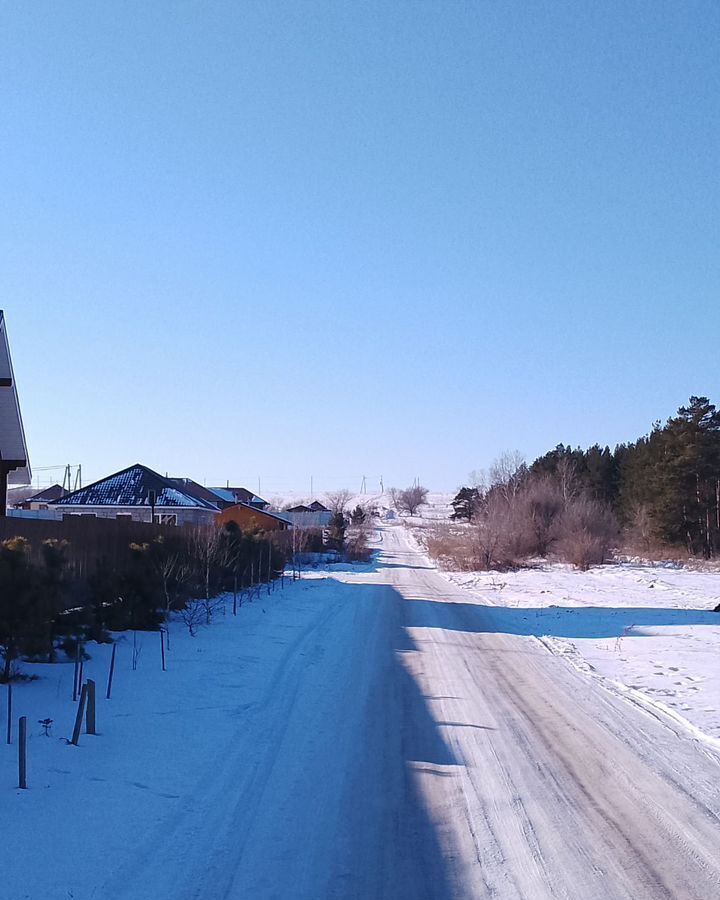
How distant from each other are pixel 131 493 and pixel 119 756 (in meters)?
38.3

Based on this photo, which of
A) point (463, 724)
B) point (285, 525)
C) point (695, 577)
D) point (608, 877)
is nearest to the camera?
point (608, 877)

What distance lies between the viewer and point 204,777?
7758 millimetres

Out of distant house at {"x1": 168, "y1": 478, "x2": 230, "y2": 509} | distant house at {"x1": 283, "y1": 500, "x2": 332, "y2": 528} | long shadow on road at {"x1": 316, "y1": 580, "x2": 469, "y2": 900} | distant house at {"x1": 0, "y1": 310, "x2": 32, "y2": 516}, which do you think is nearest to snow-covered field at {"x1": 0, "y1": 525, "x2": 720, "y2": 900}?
long shadow on road at {"x1": 316, "y1": 580, "x2": 469, "y2": 900}

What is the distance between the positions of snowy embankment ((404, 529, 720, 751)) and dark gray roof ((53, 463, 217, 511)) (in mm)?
15019

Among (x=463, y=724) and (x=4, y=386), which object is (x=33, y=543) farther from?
(x=463, y=724)

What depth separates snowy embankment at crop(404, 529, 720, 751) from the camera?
38.7 feet

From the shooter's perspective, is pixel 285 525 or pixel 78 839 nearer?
pixel 78 839

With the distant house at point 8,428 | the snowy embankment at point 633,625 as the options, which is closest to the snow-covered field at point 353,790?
the snowy embankment at point 633,625

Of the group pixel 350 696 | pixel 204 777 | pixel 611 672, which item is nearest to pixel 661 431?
pixel 611 672

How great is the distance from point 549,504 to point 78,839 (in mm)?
49602

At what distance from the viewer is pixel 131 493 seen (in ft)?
148

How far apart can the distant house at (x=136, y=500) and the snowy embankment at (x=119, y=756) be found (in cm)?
2916

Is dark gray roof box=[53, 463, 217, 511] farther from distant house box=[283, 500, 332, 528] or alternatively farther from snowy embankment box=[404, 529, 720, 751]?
distant house box=[283, 500, 332, 528]

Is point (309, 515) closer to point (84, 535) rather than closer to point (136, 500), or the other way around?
point (136, 500)
